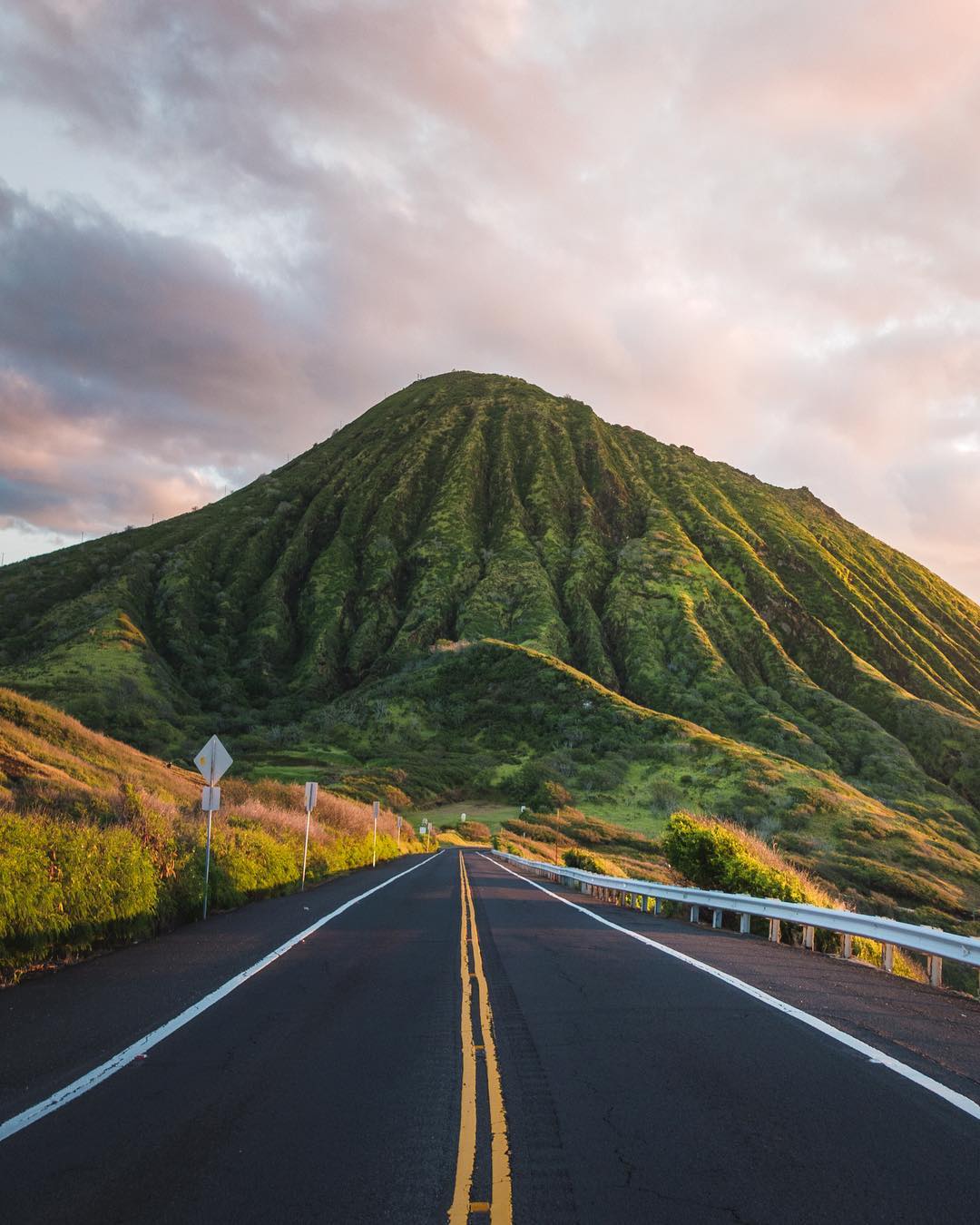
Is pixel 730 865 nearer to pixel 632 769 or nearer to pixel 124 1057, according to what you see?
pixel 124 1057

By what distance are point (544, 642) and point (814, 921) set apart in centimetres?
10046

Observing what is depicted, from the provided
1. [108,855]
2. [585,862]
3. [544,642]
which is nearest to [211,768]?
[108,855]

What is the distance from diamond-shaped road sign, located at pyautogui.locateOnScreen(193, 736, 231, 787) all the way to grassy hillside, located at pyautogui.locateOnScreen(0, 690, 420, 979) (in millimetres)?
1202

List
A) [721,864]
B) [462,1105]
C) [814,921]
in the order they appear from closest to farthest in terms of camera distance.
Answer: [462,1105] → [814,921] → [721,864]

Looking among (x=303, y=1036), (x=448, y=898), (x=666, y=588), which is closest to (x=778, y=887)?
(x=448, y=898)

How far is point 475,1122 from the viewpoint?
5.24 m

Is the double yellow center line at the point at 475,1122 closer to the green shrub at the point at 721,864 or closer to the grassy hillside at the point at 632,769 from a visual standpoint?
the green shrub at the point at 721,864

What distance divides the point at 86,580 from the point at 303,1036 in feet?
427

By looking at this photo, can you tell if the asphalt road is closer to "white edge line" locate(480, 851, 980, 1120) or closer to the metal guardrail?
"white edge line" locate(480, 851, 980, 1120)

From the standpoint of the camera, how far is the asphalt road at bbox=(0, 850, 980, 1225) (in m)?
4.20

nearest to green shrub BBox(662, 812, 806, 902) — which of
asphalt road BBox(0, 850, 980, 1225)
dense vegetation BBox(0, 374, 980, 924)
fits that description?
asphalt road BBox(0, 850, 980, 1225)

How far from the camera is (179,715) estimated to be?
298 feet

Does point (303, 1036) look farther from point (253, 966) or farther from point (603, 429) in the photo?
point (603, 429)

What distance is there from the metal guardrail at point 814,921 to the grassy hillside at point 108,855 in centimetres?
932
